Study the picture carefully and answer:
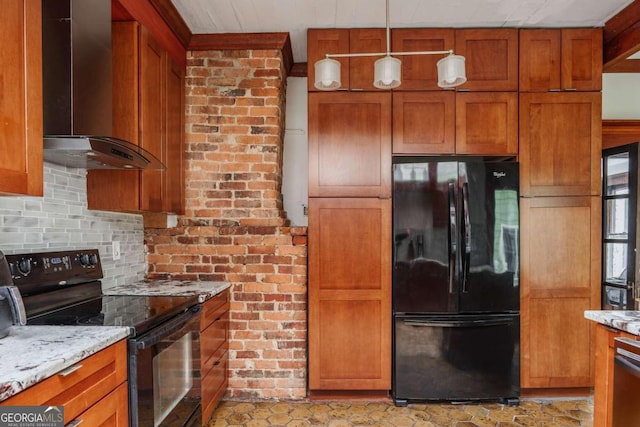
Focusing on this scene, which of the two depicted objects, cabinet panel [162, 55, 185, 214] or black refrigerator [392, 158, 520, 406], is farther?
black refrigerator [392, 158, 520, 406]

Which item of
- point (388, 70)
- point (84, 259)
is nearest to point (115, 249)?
point (84, 259)

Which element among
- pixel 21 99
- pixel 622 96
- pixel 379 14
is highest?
pixel 379 14

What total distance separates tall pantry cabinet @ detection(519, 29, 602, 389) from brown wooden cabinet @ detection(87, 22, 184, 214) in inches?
97.7

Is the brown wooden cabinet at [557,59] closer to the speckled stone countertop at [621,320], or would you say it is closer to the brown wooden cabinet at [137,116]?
the speckled stone countertop at [621,320]

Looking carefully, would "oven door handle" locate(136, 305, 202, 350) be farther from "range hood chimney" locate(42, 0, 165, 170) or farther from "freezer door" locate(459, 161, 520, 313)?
"freezer door" locate(459, 161, 520, 313)

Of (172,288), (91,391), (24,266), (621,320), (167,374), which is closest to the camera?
(91,391)

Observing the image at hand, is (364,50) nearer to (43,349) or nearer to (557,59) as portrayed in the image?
(557,59)

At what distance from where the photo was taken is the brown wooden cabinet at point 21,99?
1202 millimetres

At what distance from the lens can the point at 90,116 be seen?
165 centimetres

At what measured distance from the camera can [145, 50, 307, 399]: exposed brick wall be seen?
264 cm


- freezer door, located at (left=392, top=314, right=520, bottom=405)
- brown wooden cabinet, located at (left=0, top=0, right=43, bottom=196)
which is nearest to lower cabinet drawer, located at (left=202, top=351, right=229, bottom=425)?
freezer door, located at (left=392, top=314, right=520, bottom=405)

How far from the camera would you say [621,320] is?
4.66ft

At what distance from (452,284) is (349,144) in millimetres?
1229

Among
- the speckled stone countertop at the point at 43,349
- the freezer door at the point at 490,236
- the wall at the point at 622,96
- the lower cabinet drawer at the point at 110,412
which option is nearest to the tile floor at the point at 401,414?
the freezer door at the point at 490,236
